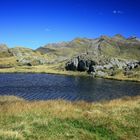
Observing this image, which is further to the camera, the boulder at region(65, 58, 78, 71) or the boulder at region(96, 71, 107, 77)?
the boulder at region(65, 58, 78, 71)

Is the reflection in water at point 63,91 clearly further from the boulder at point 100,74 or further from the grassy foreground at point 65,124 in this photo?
the boulder at point 100,74

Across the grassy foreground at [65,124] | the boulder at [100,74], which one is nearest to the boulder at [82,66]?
the boulder at [100,74]

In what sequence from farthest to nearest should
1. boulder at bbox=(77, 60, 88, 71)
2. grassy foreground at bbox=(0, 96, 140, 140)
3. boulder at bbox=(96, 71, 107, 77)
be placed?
boulder at bbox=(77, 60, 88, 71), boulder at bbox=(96, 71, 107, 77), grassy foreground at bbox=(0, 96, 140, 140)

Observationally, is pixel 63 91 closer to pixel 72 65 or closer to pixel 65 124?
pixel 65 124

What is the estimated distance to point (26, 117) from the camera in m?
24.0

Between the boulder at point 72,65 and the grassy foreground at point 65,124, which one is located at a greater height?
the boulder at point 72,65

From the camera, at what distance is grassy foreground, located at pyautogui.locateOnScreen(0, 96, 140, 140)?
65.3 feet

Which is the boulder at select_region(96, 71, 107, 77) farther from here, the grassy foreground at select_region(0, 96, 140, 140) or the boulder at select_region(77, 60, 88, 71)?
the grassy foreground at select_region(0, 96, 140, 140)

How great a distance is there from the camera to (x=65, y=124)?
891 inches

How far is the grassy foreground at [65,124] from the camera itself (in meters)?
19.9

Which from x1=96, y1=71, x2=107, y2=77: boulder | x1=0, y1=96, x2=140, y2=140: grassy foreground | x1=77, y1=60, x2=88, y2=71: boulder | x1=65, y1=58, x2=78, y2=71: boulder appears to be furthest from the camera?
x1=65, y1=58, x2=78, y2=71: boulder

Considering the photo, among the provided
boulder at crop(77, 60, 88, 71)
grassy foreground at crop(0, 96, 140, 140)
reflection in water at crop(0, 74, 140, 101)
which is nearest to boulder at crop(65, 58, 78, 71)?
boulder at crop(77, 60, 88, 71)

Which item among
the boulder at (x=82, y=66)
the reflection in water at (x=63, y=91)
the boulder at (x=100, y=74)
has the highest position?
the boulder at (x=82, y=66)

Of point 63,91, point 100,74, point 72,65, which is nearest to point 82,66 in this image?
point 72,65
